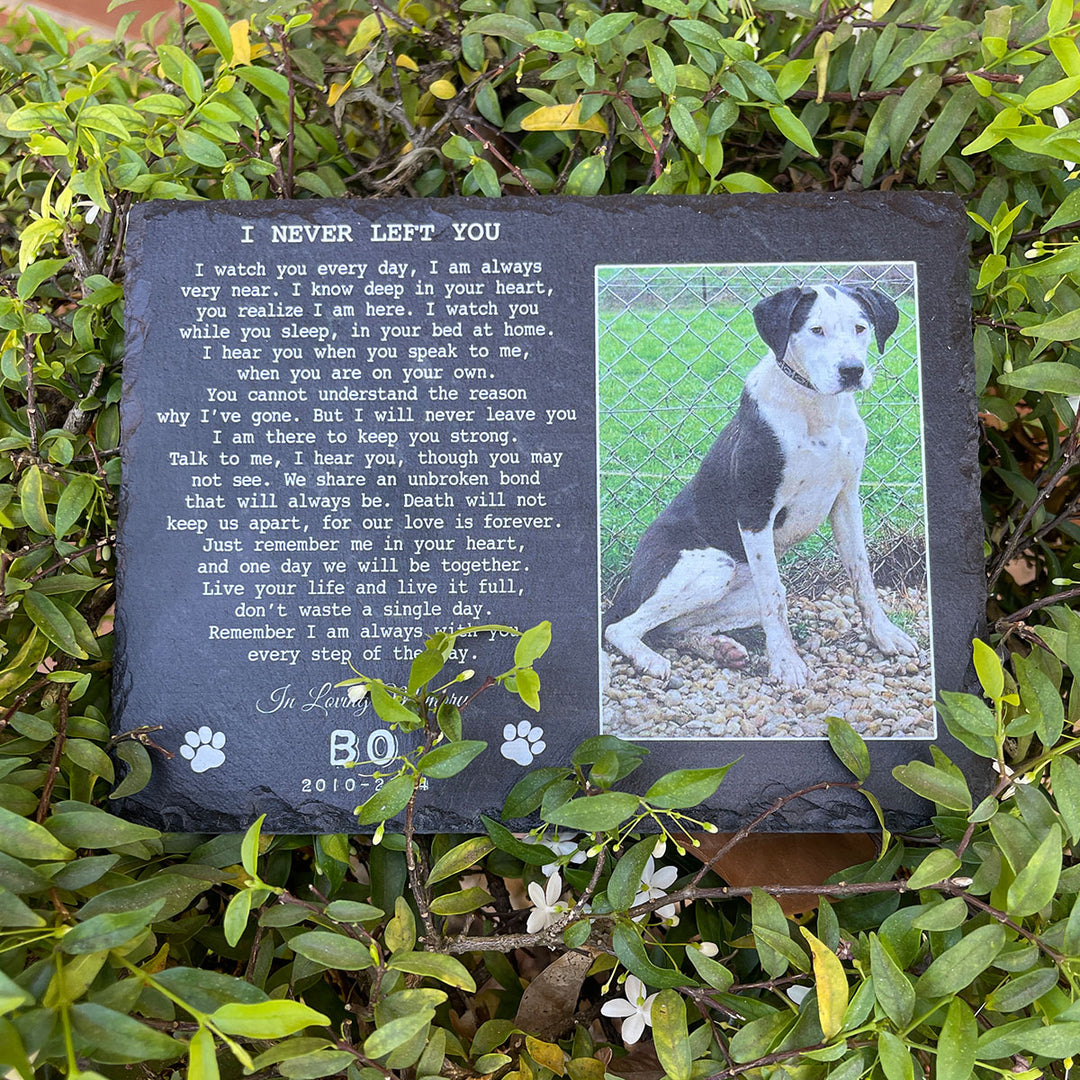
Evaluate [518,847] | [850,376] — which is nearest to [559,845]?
[518,847]

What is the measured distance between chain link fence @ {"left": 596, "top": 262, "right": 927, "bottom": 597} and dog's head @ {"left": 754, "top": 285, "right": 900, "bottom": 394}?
10 mm

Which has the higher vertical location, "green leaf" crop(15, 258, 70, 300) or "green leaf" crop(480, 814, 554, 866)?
"green leaf" crop(15, 258, 70, 300)

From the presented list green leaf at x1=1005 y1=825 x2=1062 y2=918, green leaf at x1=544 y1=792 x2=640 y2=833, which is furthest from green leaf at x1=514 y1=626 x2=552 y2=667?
green leaf at x1=1005 y1=825 x2=1062 y2=918

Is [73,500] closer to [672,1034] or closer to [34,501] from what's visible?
[34,501]

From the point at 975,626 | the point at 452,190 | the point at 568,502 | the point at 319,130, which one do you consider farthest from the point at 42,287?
the point at 975,626

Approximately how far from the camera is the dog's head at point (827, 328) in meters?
0.90

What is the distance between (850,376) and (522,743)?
20.7 inches

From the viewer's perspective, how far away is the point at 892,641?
87 cm

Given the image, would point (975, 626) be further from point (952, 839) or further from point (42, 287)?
point (42, 287)

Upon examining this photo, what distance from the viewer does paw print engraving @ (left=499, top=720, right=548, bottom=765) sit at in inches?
33.5

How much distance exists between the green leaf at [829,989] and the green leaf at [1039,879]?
15 cm

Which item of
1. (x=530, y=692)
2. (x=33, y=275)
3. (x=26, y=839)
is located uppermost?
(x=33, y=275)

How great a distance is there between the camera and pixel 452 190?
3.44 feet

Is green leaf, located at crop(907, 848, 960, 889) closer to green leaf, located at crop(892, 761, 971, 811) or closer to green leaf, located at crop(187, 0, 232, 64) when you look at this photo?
green leaf, located at crop(892, 761, 971, 811)
